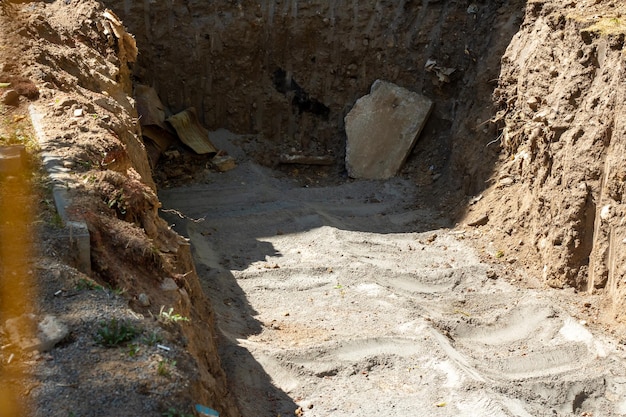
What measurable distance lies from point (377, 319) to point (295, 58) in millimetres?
5117

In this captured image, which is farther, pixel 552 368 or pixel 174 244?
pixel 552 368

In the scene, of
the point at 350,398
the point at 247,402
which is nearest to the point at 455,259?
the point at 350,398

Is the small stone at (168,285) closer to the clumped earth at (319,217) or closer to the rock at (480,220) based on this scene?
the clumped earth at (319,217)

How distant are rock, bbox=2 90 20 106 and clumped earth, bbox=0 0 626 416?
2 cm

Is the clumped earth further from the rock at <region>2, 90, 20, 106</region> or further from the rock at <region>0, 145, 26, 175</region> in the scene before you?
the rock at <region>0, 145, 26, 175</region>

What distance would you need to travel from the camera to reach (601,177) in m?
6.22

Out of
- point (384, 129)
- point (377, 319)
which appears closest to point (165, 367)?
point (377, 319)

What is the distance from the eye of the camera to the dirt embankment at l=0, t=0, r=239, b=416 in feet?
9.89

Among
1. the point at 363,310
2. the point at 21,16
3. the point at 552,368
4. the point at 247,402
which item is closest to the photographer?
the point at 247,402

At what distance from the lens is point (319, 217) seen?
8.20 meters

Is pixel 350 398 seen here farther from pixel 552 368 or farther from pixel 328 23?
pixel 328 23

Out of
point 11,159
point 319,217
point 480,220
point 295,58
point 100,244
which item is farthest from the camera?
point 295,58

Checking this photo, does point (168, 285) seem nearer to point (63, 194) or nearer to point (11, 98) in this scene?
point (63, 194)

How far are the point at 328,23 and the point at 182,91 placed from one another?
2.08 meters
